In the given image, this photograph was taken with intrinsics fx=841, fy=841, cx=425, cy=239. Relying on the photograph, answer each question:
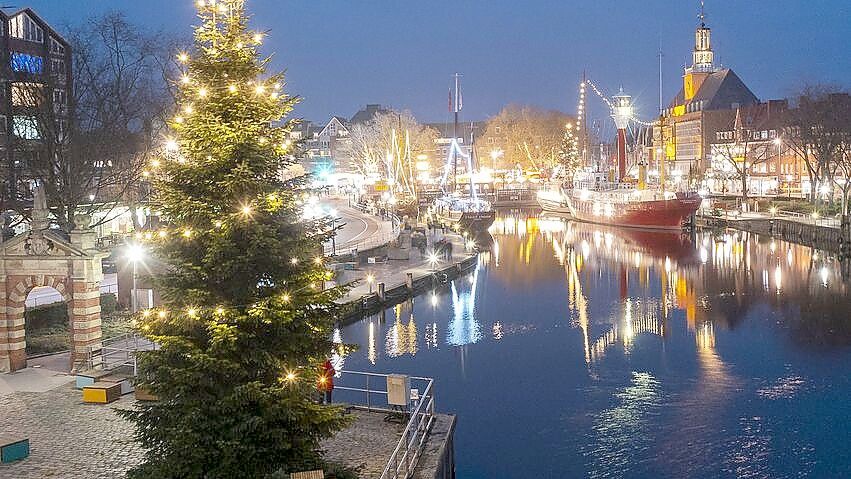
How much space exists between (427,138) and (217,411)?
126 m

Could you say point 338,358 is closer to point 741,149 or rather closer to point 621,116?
point 621,116

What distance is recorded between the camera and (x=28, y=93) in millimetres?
38594

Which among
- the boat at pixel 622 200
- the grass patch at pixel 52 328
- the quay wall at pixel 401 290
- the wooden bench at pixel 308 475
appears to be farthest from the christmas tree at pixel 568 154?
the wooden bench at pixel 308 475

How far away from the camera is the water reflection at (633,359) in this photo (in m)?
23.0

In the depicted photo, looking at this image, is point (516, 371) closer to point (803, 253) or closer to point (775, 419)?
point (775, 419)

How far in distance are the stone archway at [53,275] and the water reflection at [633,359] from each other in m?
10.7

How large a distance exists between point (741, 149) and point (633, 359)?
90243 mm

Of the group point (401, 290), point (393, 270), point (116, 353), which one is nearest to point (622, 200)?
point (393, 270)

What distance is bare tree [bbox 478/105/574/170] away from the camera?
144012mm

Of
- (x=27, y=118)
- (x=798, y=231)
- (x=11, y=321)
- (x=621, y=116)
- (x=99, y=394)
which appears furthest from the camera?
(x=621, y=116)

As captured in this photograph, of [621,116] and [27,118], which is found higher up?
[621,116]

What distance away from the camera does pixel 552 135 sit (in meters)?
146

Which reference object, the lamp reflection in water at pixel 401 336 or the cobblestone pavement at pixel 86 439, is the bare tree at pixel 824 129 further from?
the cobblestone pavement at pixel 86 439

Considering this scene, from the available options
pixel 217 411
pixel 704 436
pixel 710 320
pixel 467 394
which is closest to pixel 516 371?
pixel 467 394
